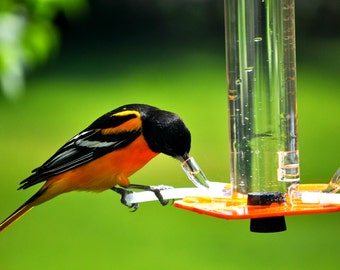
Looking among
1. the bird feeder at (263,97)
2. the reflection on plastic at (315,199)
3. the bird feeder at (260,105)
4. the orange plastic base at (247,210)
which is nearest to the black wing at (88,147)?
the bird feeder at (260,105)

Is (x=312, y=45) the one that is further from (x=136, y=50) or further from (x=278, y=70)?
(x=278, y=70)

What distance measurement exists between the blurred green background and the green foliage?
2.48 metres

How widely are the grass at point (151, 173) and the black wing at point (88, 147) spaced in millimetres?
4349

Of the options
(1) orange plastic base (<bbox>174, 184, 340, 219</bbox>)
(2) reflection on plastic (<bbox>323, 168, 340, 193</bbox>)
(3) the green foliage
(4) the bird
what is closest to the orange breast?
(4) the bird

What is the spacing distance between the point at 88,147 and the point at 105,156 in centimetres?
6

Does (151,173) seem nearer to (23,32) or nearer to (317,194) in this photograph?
(23,32)

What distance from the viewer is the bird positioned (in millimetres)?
3256

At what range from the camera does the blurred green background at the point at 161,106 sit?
315 inches

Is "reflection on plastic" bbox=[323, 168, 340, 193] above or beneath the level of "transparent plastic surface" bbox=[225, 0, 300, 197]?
beneath

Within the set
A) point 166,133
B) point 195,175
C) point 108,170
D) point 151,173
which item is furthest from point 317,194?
point 151,173

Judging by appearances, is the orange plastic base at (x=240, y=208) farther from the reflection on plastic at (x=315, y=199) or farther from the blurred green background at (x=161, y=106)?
the blurred green background at (x=161, y=106)

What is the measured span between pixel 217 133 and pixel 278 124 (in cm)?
683

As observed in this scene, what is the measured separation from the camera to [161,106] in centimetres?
1023

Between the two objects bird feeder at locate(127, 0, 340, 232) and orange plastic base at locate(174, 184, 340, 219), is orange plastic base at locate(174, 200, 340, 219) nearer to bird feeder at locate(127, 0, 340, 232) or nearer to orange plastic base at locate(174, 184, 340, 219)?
orange plastic base at locate(174, 184, 340, 219)
